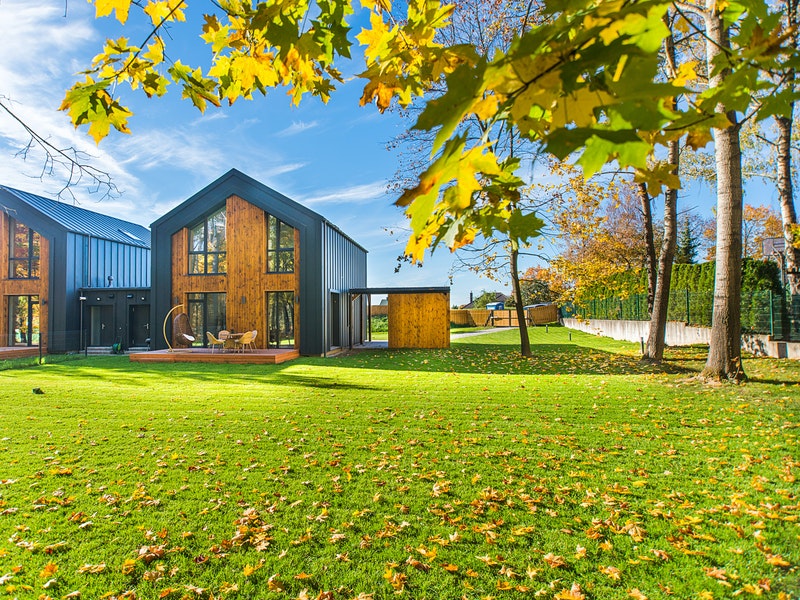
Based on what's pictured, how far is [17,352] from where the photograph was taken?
19203mm

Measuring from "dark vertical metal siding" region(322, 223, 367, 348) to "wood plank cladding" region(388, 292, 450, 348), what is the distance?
94.6 inches

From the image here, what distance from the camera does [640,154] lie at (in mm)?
928

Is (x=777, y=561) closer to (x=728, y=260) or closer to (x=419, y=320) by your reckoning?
(x=728, y=260)

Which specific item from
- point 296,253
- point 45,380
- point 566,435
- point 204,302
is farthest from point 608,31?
point 204,302

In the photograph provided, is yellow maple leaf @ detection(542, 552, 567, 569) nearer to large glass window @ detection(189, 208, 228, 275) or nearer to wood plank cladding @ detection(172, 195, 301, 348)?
wood plank cladding @ detection(172, 195, 301, 348)

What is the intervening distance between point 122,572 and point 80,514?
1100 millimetres

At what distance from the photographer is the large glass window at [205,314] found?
18781 millimetres

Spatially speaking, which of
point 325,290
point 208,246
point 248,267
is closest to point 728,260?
point 325,290

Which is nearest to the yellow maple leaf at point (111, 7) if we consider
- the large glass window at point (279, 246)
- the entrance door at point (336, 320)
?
the large glass window at point (279, 246)

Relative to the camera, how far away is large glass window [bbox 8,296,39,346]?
21.1 meters

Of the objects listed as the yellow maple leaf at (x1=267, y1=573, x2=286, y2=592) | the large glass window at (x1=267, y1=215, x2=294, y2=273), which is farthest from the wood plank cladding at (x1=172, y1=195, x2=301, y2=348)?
the yellow maple leaf at (x1=267, y1=573, x2=286, y2=592)

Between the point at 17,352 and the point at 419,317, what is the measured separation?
16898mm

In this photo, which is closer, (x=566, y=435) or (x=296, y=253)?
(x=566, y=435)

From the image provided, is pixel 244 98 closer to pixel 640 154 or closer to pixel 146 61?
pixel 146 61
